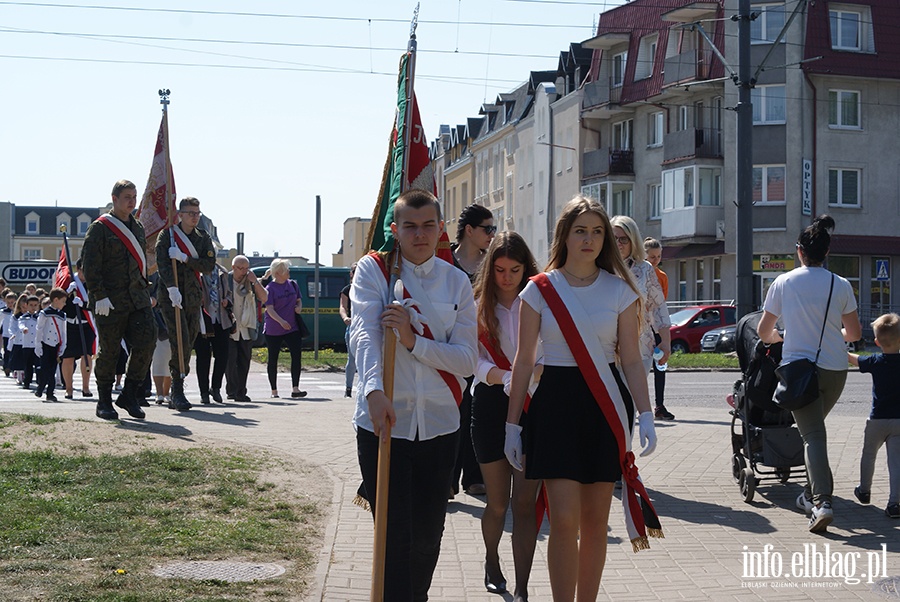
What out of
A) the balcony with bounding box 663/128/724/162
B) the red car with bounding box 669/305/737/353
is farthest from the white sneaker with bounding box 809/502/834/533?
the balcony with bounding box 663/128/724/162

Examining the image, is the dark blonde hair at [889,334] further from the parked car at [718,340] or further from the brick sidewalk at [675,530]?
the parked car at [718,340]

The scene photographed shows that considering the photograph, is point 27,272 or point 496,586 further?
point 27,272

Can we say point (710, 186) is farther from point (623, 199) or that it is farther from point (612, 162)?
point (623, 199)

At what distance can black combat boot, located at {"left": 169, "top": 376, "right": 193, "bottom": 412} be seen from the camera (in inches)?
545

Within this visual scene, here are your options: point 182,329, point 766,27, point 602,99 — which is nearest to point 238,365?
point 182,329

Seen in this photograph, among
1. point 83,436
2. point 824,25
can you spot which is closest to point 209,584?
point 83,436

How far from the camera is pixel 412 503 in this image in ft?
16.6

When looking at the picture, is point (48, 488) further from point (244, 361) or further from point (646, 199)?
point (646, 199)

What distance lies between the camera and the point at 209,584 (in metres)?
5.75

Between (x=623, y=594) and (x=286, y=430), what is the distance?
6912 millimetres

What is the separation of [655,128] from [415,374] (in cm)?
4940

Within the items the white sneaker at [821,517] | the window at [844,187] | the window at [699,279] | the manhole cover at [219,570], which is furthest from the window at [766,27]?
the manhole cover at [219,570]

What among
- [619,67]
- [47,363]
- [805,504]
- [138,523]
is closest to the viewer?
[138,523]

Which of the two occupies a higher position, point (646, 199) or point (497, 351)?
point (646, 199)
